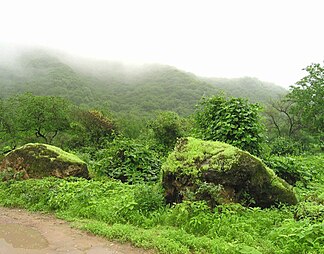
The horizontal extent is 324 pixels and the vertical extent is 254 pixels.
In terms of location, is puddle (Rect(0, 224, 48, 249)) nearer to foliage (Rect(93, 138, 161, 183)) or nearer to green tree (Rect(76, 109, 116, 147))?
foliage (Rect(93, 138, 161, 183))

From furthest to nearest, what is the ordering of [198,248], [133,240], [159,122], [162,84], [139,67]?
[139,67] < [162,84] < [159,122] < [133,240] < [198,248]

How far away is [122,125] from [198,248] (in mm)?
22207

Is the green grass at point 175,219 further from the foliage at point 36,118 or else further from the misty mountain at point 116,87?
the misty mountain at point 116,87

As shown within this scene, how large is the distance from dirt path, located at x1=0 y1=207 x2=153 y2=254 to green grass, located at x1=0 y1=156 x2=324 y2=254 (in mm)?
234

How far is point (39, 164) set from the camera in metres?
10.6

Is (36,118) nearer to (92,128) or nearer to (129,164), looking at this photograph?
(92,128)

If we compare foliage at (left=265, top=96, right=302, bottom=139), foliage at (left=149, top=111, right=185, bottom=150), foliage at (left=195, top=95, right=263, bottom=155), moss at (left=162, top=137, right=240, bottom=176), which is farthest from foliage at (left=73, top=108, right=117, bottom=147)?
foliage at (left=265, top=96, right=302, bottom=139)

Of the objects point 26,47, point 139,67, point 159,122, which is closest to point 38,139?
point 159,122

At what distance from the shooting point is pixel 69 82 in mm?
76125

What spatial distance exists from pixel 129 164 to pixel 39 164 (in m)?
3.46

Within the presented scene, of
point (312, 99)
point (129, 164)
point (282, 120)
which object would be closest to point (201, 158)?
point (129, 164)

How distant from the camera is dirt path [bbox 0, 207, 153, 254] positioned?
17.6 feet

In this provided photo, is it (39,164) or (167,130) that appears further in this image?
(167,130)

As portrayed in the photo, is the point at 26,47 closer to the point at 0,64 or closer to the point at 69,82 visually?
the point at 0,64
